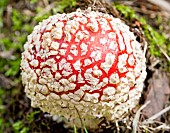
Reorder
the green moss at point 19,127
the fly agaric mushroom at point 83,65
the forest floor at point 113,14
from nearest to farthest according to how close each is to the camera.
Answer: the fly agaric mushroom at point 83,65
the forest floor at point 113,14
the green moss at point 19,127

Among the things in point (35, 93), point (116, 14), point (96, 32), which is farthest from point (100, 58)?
point (116, 14)

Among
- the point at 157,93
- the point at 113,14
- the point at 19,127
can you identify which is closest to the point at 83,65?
the point at 113,14

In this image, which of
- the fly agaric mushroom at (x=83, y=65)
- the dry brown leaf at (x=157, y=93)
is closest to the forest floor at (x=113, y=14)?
the dry brown leaf at (x=157, y=93)

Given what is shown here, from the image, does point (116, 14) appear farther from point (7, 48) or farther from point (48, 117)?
point (7, 48)

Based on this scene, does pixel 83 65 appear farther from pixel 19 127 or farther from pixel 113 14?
pixel 19 127

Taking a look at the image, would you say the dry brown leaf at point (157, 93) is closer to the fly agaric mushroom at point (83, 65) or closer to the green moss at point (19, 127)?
the fly agaric mushroom at point (83, 65)
